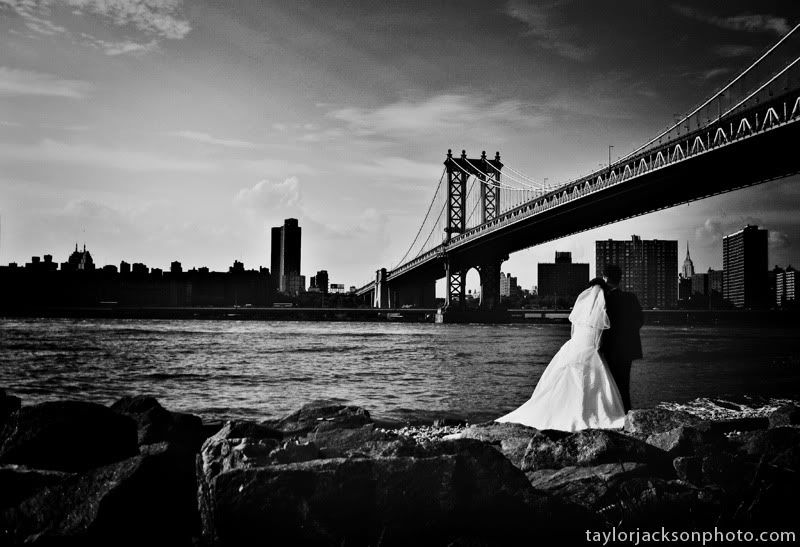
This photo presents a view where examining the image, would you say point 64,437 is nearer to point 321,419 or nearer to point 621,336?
point 321,419

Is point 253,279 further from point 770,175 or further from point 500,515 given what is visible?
point 500,515

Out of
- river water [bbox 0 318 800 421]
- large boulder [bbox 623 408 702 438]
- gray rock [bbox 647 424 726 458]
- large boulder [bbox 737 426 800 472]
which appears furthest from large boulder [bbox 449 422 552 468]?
river water [bbox 0 318 800 421]

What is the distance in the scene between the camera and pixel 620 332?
5.69 meters

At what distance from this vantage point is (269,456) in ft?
10.1

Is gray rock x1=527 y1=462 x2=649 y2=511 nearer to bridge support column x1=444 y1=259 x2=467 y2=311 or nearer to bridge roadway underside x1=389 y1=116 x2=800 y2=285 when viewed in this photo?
bridge roadway underside x1=389 y1=116 x2=800 y2=285

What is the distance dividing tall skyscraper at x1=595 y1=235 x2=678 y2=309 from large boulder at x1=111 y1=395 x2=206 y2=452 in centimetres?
5394

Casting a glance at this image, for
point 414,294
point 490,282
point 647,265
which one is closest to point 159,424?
point 490,282

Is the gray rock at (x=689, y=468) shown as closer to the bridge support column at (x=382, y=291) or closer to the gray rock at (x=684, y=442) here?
the gray rock at (x=684, y=442)

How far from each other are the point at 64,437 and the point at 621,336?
4.18 meters

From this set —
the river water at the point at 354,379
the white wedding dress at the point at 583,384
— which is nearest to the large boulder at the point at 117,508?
the white wedding dress at the point at 583,384

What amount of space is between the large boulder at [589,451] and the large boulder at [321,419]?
205cm

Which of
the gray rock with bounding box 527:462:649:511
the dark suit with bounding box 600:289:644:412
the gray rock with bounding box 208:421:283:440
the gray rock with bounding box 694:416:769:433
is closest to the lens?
the gray rock with bounding box 527:462:649:511

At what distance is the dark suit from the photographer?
5.62 meters

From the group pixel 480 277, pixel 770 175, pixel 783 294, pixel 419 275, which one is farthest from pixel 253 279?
pixel 770 175
